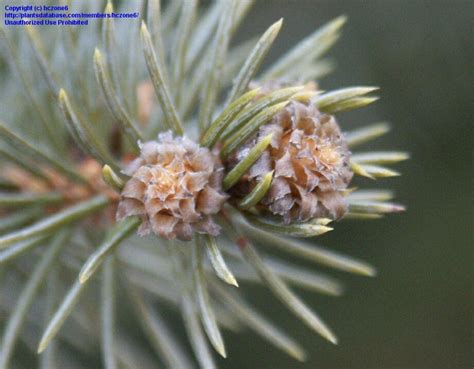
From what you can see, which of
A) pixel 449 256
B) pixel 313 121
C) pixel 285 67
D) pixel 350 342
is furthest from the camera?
pixel 350 342

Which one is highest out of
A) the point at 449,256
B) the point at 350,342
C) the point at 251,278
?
the point at 251,278

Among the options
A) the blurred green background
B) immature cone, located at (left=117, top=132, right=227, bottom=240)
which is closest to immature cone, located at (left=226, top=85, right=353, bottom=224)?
immature cone, located at (left=117, top=132, right=227, bottom=240)

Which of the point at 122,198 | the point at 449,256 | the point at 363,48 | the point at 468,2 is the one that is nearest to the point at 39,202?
the point at 122,198

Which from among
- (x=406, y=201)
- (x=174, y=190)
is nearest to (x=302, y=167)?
(x=174, y=190)

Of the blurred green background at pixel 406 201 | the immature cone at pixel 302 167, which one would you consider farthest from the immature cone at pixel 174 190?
the blurred green background at pixel 406 201

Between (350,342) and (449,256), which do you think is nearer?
(449,256)

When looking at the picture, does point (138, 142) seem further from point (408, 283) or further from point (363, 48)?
point (408, 283)

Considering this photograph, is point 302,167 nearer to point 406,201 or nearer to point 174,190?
point 174,190

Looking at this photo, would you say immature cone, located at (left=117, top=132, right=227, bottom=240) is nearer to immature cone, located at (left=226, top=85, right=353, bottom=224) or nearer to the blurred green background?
immature cone, located at (left=226, top=85, right=353, bottom=224)
